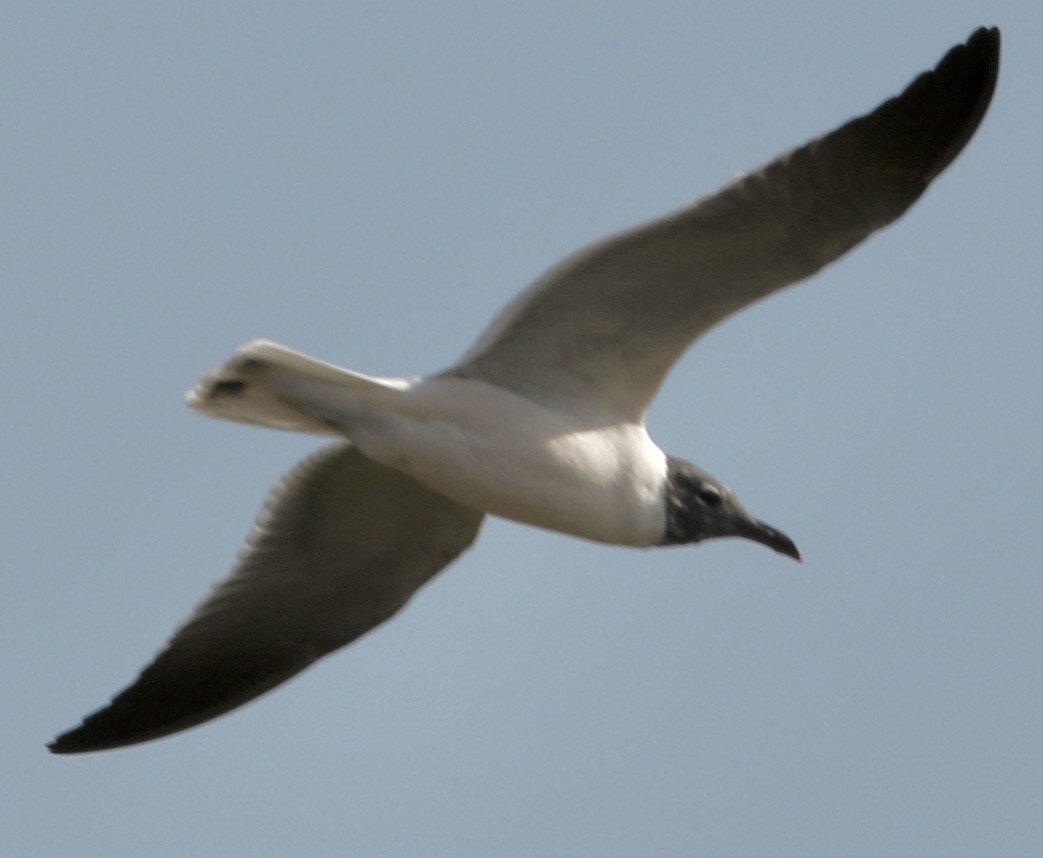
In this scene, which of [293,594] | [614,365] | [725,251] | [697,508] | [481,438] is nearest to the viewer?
[725,251]

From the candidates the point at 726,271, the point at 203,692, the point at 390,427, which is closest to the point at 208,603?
the point at 203,692

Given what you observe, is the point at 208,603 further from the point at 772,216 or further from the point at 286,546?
the point at 772,216

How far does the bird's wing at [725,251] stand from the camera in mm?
8586

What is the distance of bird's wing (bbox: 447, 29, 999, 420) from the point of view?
859cm

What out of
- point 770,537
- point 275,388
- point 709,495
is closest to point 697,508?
point 709,495

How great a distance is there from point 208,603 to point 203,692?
0.38 metres

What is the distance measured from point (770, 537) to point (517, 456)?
1.38m

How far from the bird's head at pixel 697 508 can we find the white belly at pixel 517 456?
0.10 meters

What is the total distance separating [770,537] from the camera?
977 centimetres

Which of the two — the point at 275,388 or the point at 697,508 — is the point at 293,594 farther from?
the point at 697,508

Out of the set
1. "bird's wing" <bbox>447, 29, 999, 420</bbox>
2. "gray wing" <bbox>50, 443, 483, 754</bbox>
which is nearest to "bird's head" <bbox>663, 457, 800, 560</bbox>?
"bird's wing" <bbox>447, 29, 999, 420</bbox>

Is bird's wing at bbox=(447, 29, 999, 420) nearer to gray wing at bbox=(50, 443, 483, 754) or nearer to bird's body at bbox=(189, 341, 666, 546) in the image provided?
bird's body at bbox=(189, 341, 666, 546)

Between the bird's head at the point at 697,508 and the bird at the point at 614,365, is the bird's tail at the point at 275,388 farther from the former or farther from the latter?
the bird's head at the point at 697,508

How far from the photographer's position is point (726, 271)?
28.9 ft
